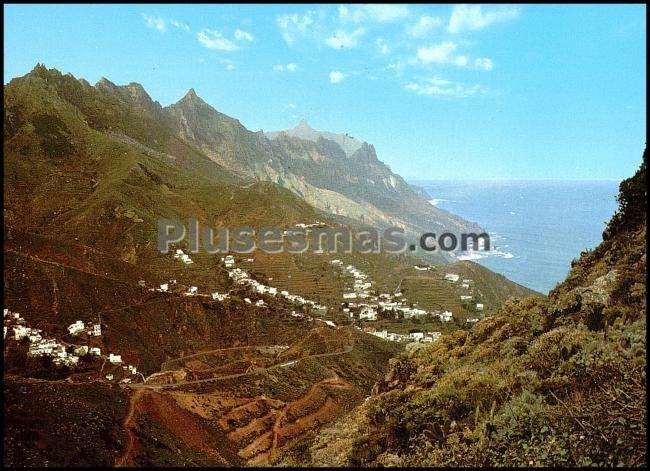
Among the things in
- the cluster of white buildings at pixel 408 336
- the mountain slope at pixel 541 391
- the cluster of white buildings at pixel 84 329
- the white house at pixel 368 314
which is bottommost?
the cluster of white buildings at pixel 408 336

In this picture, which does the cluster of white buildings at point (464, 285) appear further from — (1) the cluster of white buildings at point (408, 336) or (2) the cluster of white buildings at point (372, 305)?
(1) the cluster of white buildings at point (408, 336)

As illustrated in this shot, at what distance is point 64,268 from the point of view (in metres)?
45.9

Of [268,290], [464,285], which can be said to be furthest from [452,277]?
[268,290]

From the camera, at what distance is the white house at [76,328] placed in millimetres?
38375

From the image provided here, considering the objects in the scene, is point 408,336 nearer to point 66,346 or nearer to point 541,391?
point 66,346

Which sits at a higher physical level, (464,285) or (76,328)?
(76,328)

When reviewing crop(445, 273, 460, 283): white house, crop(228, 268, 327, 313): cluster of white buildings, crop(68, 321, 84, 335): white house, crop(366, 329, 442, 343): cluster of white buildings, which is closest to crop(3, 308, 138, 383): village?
crop(68, 321, 84, 335): white house

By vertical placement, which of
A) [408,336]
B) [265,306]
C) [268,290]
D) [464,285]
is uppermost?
[268,290]

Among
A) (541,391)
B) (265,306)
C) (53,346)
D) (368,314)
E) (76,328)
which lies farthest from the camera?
(368,314)

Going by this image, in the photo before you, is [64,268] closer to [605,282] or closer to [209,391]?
[209,391]

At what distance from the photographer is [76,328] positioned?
128ft

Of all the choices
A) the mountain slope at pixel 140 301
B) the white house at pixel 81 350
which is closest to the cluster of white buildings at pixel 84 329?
the mountain slope at pixel 140 301

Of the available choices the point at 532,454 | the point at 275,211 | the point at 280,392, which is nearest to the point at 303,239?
the point at 275,211

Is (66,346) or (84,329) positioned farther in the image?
(84,329)
